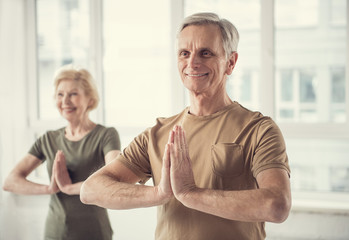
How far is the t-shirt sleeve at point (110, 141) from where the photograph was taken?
6.96ft

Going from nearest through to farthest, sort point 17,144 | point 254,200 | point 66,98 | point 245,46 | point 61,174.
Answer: point 254,200 < point 61,174 < point 66,98 < point 245,46 < point 17,144

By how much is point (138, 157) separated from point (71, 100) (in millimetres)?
925

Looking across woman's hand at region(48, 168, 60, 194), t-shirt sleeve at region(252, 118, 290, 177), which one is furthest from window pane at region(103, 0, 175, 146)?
t-shirt sleeve at region(252, 118, 290, 177)

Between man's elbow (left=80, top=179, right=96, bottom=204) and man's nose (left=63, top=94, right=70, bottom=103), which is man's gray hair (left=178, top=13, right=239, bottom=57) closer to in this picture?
man's elbow (left=80, top=179, right=96, bottom=204)

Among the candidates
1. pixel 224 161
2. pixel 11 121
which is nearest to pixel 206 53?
pixel 224 161

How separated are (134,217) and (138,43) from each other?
1.32 m

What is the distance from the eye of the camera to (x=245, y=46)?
290cm

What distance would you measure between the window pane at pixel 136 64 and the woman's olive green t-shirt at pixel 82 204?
3.28ft

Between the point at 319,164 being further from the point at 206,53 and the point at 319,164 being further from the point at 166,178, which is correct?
the point at 166,178

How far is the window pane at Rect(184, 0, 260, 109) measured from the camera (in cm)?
288

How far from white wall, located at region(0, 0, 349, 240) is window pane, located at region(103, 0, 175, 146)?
70 centimetres

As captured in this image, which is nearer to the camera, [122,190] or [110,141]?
[122,190]

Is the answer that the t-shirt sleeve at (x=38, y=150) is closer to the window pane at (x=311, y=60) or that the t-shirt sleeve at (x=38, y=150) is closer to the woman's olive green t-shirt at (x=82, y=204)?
the woman's olive green t-shirt at (x=82, y=204)

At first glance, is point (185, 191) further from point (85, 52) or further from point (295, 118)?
point (85, 52)
